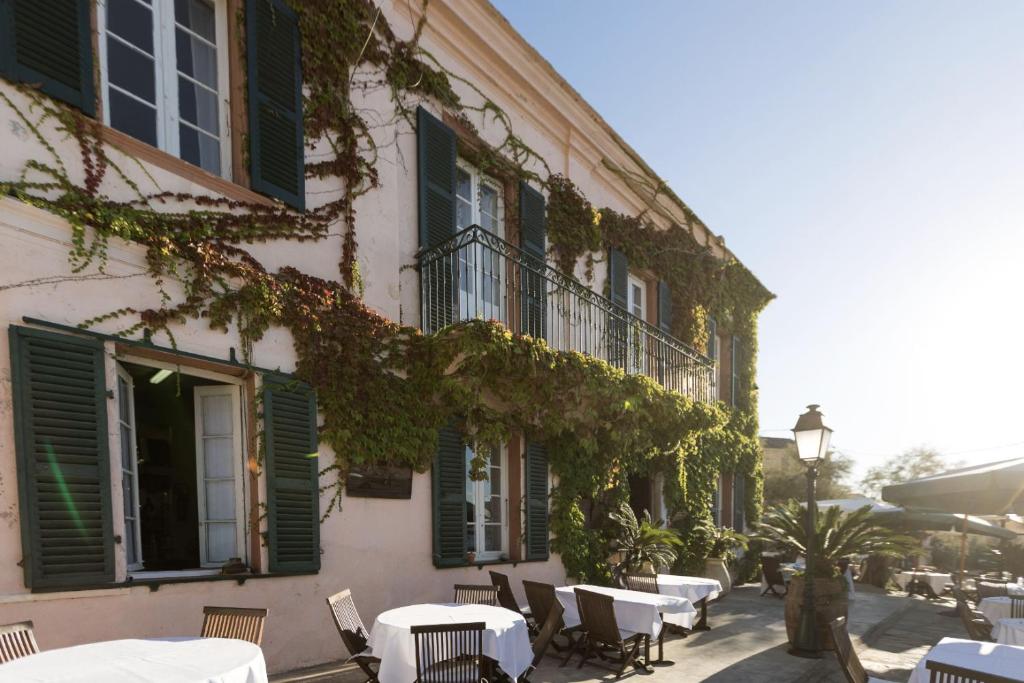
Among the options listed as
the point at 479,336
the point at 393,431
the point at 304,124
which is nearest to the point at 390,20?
the point at 304,124

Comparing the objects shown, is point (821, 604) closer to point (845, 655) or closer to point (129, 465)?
point (845, 655)

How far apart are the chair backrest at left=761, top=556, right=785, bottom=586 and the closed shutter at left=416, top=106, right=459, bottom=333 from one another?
873 centimetres

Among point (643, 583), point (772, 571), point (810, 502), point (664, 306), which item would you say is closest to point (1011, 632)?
point (810, 502)

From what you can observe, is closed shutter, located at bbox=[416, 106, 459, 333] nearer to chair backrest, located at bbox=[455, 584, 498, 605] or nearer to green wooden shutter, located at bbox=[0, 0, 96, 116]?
chair backrest, located at bbox=[455, 584, 498, 605]

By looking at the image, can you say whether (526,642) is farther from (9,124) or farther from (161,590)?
(9,124)

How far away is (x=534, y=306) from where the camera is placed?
8625mm

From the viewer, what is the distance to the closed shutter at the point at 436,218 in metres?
7.28

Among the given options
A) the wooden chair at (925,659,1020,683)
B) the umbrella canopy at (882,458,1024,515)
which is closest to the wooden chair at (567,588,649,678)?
the wooden chair at (925,659,1020,683)

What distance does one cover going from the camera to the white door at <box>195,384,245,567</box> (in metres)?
5.52

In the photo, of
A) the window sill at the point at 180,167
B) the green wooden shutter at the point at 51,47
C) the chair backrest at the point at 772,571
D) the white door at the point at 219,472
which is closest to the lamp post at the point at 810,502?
the chair backrest at the point at 772,571

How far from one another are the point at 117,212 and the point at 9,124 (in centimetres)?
79

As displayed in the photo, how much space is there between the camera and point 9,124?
13.6ft

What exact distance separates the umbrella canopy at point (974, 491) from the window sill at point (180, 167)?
8639 mm

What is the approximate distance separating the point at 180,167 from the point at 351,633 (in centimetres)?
394
